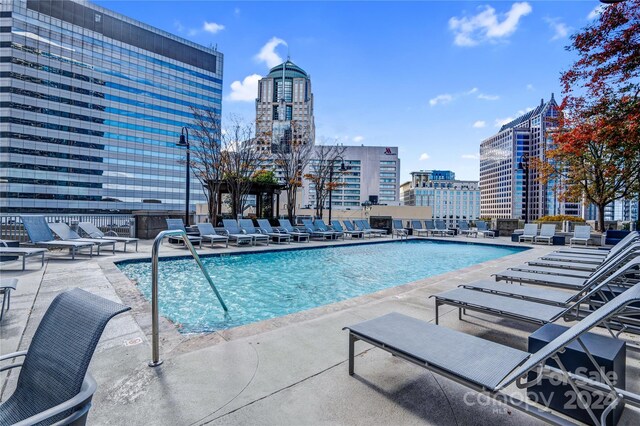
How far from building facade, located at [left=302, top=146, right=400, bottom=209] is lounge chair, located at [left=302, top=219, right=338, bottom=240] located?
6612cm

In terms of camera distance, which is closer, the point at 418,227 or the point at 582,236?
the point at 582,236

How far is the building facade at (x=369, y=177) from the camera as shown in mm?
86750

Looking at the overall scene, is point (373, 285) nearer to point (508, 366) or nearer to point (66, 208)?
point (508, 366)

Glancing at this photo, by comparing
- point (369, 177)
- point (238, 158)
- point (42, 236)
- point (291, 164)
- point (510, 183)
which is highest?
point (369, 177)

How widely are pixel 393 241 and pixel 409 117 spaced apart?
19.0m

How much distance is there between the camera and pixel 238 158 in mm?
14875

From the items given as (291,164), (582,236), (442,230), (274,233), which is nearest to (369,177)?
(442,230)

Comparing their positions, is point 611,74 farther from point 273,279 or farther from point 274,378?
point 274,378

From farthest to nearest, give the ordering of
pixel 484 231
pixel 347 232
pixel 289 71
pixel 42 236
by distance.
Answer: pixel 289 71 → pixel 484 231 → pixel 347 232 → pixel 42 236

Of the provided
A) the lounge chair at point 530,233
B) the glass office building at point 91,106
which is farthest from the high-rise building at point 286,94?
the lounge chair at point 530,233

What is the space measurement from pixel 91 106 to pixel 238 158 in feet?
236

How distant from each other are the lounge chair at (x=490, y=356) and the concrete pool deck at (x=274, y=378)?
0.30 metres

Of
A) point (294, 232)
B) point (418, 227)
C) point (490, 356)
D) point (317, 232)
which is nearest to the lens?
point (490, 356)

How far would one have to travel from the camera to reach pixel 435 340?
2.09 meters
